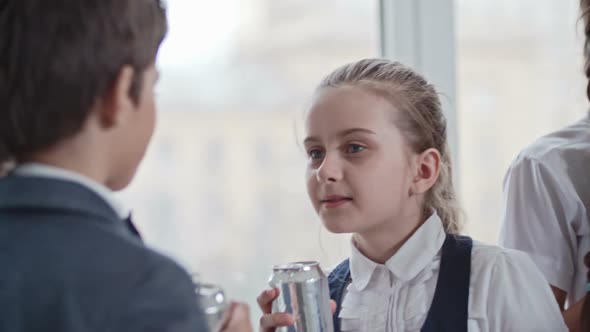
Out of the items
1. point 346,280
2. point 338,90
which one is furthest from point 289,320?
point 338,90

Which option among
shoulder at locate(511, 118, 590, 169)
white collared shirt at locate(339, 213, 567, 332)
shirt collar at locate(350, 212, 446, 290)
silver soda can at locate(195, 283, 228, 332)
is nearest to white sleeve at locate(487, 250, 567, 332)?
white collared shirt at locate(339, 213, 567, 332)

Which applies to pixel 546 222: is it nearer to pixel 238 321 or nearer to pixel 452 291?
pixel 452 291

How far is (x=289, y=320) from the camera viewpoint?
1.09 metres

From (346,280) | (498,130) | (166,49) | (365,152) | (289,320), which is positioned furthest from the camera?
(498,130)

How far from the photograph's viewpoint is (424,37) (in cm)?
189

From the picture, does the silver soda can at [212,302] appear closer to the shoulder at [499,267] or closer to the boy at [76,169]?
the boy at [76,169]

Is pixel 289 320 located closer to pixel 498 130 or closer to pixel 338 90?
pixel 338 90

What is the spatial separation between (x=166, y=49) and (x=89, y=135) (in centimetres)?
91

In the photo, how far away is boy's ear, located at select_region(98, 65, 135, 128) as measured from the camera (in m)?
0.77

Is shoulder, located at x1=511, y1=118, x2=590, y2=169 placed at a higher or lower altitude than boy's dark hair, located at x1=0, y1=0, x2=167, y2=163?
lower

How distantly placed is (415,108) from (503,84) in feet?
2.36

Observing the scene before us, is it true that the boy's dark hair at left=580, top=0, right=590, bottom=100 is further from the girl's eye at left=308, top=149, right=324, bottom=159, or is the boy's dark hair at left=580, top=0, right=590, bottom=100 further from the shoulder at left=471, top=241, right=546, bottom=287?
the girl's eye at left=308, top=149, right=324, bottom=159

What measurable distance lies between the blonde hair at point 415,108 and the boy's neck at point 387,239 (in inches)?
2.4

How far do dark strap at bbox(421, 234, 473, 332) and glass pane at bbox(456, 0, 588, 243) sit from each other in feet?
2.26
